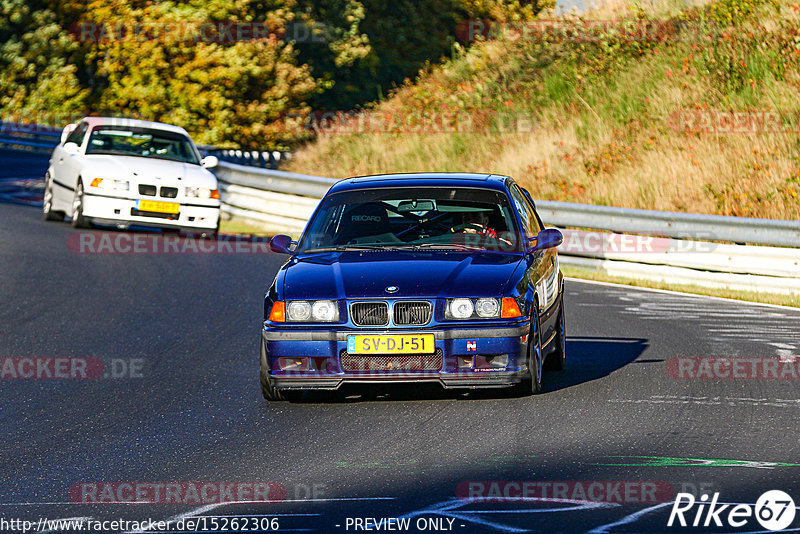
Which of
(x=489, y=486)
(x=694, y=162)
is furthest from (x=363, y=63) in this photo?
(x=489, y=486)

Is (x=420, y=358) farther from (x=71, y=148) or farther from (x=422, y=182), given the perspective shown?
(x=71, y=148)

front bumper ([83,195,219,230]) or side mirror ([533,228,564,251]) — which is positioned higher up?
front bumper ([83,195,219,230])

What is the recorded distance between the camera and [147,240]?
19891 mm

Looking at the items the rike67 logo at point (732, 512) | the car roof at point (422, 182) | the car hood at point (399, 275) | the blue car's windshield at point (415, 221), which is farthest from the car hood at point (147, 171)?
the rike67 logo at point (732, 512)

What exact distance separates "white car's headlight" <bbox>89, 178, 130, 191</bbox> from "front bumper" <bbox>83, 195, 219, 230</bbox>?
137 millimetres

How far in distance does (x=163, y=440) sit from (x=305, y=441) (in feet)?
2.75

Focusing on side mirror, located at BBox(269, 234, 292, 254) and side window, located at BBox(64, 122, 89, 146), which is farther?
side window, located at BBox(64, 122, 89, 146)

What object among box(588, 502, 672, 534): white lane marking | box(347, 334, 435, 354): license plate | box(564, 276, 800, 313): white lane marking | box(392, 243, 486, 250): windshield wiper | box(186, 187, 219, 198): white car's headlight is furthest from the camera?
box(186, 187, 219, 198): white car's headlight

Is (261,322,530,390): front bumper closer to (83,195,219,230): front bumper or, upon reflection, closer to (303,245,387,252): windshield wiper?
(303,245,387,252): windshield wiper

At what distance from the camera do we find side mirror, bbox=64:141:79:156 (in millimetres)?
20452

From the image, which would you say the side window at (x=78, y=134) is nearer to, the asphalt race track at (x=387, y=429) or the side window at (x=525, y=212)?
the asphalt race track at (x=387, y=429)

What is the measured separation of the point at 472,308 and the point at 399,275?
1.74 feet

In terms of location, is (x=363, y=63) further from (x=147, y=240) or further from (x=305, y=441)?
(x=305, y=441)

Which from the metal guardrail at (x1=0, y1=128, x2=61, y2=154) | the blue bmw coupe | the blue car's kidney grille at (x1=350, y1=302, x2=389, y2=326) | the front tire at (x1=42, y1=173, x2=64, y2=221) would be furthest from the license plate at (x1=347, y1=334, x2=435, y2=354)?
the metal guardrail at (x1=0, y1=128, x2=61, y2=154)
